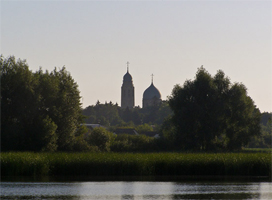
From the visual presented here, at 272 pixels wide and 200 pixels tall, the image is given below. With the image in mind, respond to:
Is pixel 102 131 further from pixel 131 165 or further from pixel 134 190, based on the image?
pixel 134 190

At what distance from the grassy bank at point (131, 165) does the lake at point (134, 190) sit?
3925 mm

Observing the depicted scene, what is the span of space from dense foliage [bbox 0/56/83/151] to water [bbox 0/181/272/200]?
68.4 ft

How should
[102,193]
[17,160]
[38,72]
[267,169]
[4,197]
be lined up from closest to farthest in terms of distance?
1. [4,197]
2. [102,193]
3. [17,160]
4. [267,169]
5. [38,72]

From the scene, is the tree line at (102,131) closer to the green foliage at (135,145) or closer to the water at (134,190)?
the green foliage at (135,145)

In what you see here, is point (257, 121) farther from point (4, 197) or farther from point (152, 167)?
point (4, 197)

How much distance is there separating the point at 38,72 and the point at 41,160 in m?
25.4

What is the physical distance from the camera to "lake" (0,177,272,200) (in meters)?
28.6

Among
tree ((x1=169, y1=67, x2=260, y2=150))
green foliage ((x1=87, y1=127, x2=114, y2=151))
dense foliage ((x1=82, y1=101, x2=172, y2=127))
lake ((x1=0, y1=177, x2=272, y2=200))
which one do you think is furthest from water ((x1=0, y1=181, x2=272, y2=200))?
dense foliage ((x1=82, y1=101, x2=172, y2=127))

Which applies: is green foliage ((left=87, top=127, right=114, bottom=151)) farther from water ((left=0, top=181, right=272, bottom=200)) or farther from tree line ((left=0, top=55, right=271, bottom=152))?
water ((left=0, top=181, right=272, bottom=200))

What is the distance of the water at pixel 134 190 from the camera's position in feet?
93.8

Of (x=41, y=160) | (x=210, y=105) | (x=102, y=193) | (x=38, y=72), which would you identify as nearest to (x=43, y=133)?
(x=38, y=72)

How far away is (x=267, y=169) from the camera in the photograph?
40125 mm

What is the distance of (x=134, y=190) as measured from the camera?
3105 centimetres

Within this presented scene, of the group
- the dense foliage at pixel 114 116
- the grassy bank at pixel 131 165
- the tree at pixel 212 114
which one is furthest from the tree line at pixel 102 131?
the dense foliage at pixel 114 116
